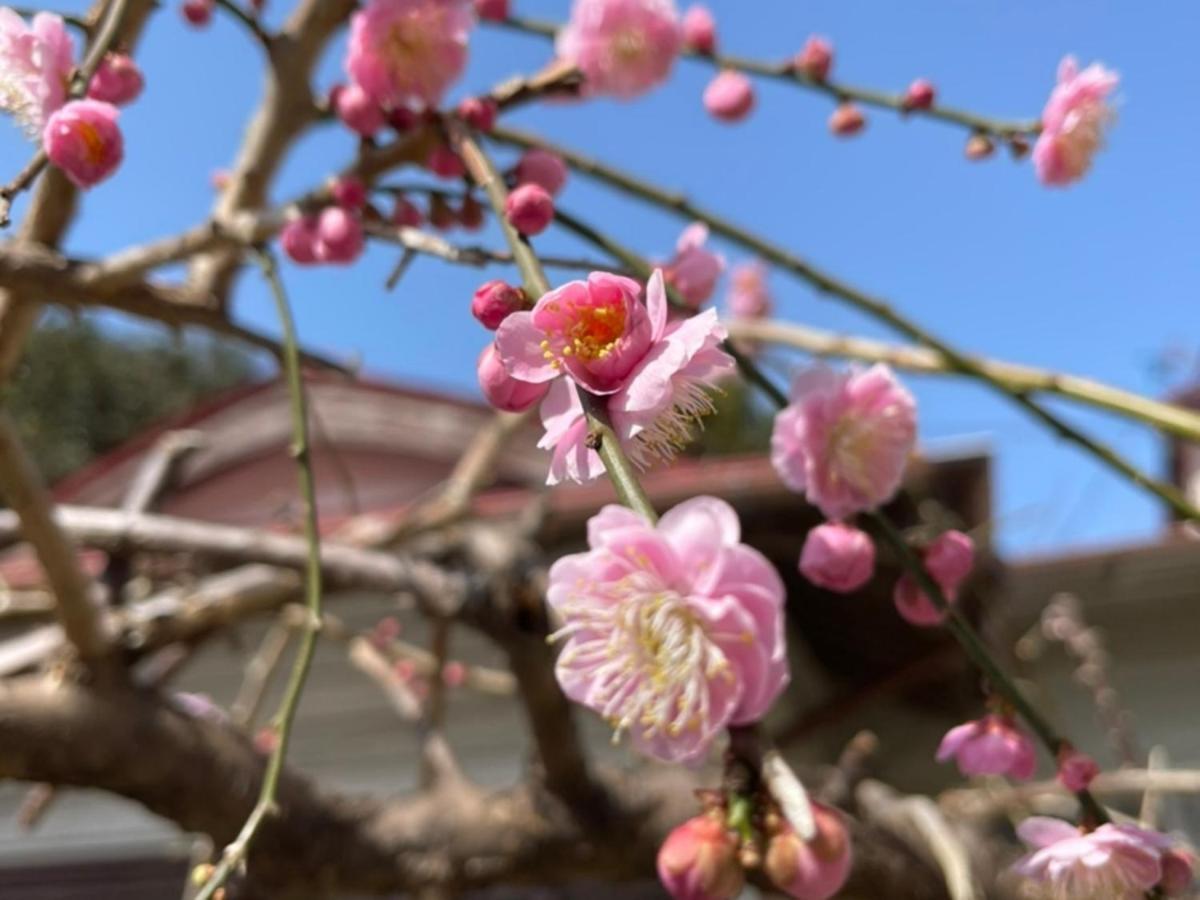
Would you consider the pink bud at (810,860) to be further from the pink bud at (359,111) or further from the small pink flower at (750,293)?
the small pink flower at (750,293)

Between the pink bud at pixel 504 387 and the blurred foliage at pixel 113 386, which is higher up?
the blurred foliage at pixel 113 386

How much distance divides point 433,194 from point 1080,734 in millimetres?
2637

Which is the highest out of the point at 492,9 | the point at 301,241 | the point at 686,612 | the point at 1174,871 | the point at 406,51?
the point at 492,9

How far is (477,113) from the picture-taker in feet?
3.25

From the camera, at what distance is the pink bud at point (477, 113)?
0.99 meters

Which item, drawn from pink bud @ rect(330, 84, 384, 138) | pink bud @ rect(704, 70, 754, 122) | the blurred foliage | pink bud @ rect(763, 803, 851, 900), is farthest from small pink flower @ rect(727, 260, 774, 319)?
pink bud @ rect(763, 803, 851, 900)

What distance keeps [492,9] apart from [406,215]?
0.31 metres

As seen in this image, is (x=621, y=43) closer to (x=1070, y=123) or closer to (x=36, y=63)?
(x=1070, y=123)

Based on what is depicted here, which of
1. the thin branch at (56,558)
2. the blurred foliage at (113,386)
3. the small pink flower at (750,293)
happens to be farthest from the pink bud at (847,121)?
the blurred foliage at (113,386)

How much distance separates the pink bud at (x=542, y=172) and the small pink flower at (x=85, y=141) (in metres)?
0.36

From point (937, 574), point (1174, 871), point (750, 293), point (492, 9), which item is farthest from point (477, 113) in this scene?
point (750, 293)

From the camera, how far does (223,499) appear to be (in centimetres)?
391

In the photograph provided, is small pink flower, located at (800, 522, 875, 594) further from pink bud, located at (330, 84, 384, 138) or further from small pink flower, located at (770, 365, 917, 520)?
pink bud, located at (330, 84, 384, 138)

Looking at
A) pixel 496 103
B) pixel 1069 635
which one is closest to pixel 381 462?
pixel 1069 635
